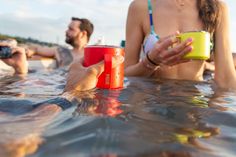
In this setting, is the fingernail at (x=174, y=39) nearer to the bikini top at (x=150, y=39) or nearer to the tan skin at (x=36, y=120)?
the tan skin at (x=36, y=120)

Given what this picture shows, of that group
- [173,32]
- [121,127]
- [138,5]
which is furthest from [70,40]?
[121,127]

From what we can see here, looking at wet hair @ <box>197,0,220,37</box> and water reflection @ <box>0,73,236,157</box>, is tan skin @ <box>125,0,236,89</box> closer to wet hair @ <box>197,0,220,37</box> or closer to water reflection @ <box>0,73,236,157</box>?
wet hair @ <box>197,0,220,37</box>

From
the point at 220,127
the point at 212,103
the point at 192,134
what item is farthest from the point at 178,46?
the point at 192,134

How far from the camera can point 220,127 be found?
1.32 meters

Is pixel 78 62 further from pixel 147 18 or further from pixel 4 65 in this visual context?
pixel 4 65

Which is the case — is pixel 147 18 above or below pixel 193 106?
above

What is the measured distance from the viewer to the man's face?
7180 millimetres

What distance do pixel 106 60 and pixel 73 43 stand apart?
5616 millimetres

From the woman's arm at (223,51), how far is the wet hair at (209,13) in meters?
0.05

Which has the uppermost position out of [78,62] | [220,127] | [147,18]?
[147,18]

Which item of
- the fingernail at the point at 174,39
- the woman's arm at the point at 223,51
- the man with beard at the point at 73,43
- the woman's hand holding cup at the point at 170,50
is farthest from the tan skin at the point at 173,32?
the man with beard at the point at 73,43

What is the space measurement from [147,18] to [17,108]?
1.64m

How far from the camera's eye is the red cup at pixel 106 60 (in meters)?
1.71

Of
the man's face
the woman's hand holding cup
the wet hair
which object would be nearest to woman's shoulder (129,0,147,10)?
the wet hair
